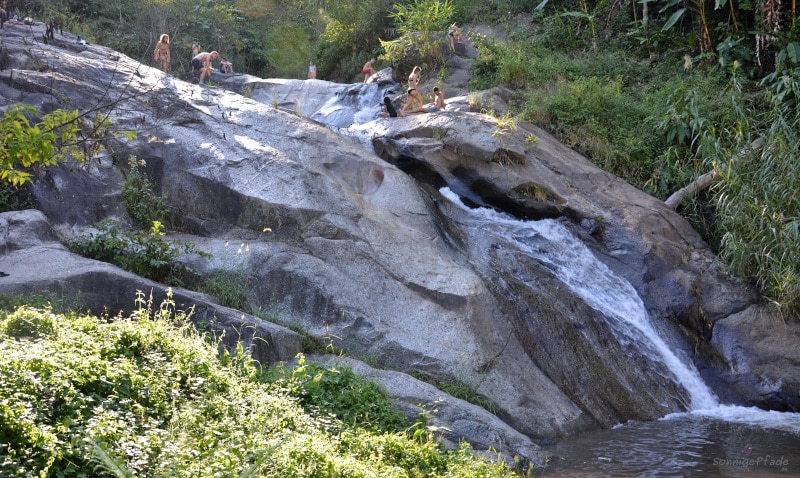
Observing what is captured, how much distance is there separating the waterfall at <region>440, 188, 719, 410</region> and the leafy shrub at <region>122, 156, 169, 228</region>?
568cm

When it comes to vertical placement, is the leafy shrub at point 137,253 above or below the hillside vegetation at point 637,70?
below

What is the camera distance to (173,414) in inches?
218

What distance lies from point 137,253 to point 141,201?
1890 millimetres

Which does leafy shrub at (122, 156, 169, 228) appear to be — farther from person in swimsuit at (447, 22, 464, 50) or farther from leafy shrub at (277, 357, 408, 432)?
person in swimsuit at (447, 22, 464, 50)

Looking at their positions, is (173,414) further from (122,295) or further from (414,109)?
(414,109)

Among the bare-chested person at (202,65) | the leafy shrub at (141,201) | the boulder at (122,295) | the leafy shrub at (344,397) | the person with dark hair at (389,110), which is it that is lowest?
the leafy shrub at (344,397)

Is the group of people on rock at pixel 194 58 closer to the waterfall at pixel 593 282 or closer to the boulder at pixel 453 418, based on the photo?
the waterfall at pixel 593 282

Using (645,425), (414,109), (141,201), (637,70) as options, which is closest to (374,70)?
(414,109)

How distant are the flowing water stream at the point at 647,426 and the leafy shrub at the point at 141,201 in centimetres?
562

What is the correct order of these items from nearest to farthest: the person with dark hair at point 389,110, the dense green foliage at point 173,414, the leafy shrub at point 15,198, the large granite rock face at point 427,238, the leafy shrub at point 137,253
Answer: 1. the dense green foliage at point 173,414
2. the leafy shrub at point 137,253
3. the large granite rock face at point 427,238
4. the leafy shrub at point 15,198
5. the person with dark hair at point 389,110

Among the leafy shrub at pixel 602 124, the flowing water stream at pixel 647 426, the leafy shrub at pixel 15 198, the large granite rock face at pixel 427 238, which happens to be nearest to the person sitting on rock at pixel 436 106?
the large granite rock face at pixel 427 238

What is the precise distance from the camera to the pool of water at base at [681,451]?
308 inches

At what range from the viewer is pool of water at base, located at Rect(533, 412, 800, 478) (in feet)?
25.6

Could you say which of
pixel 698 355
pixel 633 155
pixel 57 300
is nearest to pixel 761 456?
pixel 698 355
